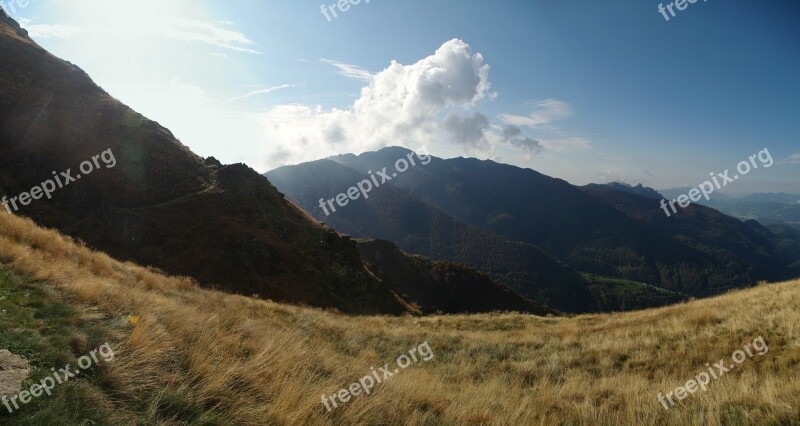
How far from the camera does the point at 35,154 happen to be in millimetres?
41062

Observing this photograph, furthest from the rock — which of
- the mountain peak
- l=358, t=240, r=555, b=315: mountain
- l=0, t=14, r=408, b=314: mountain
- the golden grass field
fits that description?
l=358, t=240, r=555, b=315: mountain

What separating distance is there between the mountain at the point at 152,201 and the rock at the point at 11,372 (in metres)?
34.6

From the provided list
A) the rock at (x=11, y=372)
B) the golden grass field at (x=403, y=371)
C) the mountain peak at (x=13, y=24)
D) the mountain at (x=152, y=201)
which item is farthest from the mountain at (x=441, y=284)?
the rock at (x=11, y=372)

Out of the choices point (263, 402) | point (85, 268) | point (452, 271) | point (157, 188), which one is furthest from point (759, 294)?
point (452, 271)

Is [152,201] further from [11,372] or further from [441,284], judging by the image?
[441,284]

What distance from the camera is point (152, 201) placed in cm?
4409

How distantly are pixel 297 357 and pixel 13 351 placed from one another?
3.49m

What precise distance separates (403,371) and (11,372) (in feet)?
20.3

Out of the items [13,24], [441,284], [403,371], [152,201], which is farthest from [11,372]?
[441,284]

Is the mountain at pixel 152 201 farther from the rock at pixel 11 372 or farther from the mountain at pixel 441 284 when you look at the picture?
the mountain at pixel 441 284

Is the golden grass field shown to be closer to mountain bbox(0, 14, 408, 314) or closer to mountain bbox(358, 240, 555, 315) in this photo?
mountain bbox(0, 14, 408, 314)

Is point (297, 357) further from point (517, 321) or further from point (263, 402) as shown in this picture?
point (517, 321)

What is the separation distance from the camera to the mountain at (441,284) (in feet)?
325

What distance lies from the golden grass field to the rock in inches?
25.3
